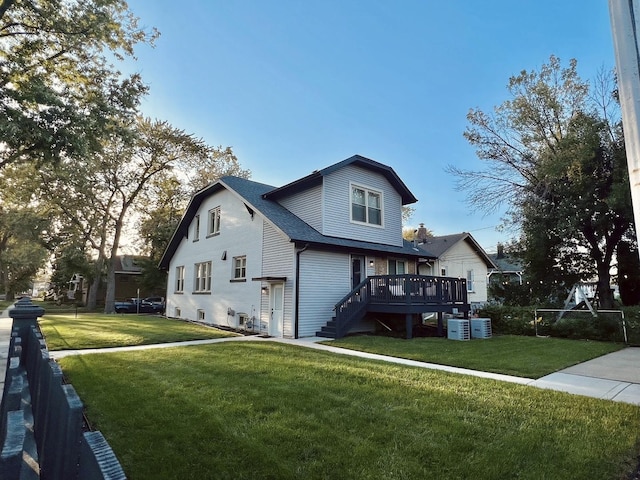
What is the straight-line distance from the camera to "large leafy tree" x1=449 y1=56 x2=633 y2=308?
49.4 ft

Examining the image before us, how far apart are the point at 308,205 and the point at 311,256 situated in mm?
2666

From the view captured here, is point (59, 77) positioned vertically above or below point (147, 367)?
above

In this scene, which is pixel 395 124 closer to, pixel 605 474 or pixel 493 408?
pixel 493 408

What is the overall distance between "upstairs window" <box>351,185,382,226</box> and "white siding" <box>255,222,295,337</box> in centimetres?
339

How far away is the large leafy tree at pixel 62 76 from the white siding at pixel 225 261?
5651 mm

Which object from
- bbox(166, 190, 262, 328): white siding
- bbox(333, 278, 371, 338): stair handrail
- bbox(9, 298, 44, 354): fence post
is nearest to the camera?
bbox(9, 298, 44, 354): fence post

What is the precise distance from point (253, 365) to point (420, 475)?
4.70 metres

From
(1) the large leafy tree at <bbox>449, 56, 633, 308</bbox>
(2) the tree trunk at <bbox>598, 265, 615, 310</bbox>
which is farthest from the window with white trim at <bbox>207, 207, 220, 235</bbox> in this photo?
(2) the tree trunk at <bbox>598, 265, 615, 310</bbox>

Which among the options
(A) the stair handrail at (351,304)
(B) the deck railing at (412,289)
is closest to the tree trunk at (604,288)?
(B) the deck railing at (412,289)

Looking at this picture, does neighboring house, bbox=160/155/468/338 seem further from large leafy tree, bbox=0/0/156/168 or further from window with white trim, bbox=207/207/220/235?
large leafy tree, bbox=0/0/156/168

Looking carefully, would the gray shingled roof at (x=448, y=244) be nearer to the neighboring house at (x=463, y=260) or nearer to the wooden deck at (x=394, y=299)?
the neighboring house at (x=463, y=260)

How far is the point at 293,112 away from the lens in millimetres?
15922

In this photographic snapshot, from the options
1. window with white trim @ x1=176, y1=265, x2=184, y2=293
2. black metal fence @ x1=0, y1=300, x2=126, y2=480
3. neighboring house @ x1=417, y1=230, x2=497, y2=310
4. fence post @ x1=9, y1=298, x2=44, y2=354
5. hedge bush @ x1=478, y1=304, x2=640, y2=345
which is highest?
neighboring house @ x1=417, y1=230, x2=497, y2=310

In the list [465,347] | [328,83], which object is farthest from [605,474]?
[328,83]
